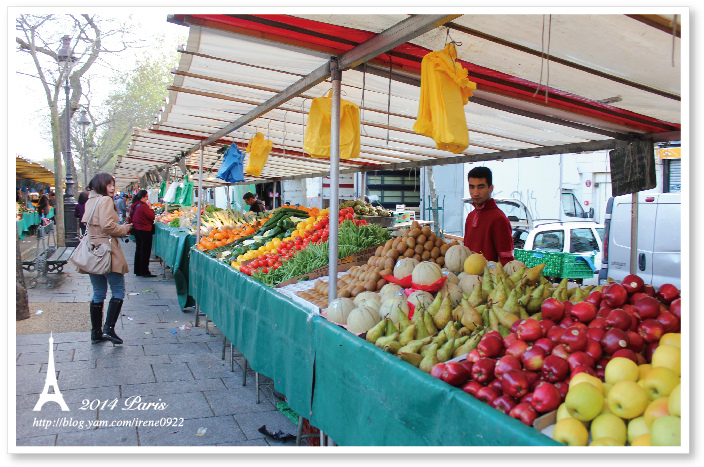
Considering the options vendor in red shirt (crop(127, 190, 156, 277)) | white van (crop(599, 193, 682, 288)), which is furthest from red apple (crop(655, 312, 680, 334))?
vendor in red shirt (crop(127, 190, 156, 277))

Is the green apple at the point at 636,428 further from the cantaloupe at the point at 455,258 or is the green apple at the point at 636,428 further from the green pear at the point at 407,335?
the cantaloupe at the point at 455,258

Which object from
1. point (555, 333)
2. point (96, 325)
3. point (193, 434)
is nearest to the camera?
point (555, 333)

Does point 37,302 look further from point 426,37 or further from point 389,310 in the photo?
point 426,37

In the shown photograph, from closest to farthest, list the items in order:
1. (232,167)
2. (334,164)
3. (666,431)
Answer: (666,431) → (334,164) → (232,167)

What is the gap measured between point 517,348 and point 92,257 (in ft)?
16.9

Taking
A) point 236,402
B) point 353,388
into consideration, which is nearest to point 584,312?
point 353,388

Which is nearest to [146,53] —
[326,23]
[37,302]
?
[37,302]

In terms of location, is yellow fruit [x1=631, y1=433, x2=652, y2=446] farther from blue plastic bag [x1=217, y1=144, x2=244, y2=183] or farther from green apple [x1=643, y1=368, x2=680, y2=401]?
blue plastic bag [x1=217, y1=144, x2=244, y2=183]

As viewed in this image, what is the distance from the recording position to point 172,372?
5.45 metres

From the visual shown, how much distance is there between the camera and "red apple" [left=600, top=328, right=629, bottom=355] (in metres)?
2.17

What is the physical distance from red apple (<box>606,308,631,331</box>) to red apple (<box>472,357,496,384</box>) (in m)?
0.59

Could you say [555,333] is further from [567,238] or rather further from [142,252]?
[142,252]
